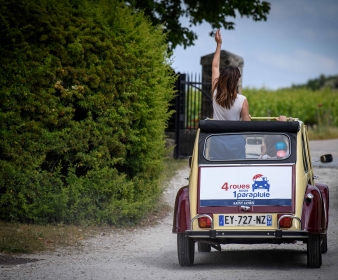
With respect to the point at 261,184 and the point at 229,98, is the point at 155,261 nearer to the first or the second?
the point at 261,184

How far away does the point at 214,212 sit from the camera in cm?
860

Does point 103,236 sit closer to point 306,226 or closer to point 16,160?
point 16,160

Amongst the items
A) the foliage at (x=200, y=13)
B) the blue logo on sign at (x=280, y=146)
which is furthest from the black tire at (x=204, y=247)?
the foliage at (x=200, y=13)

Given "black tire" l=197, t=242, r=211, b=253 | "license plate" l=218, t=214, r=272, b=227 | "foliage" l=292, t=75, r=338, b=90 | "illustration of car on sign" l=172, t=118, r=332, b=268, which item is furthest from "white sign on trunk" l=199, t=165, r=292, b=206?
"foliage" l=292, t=75, r=338, b=90

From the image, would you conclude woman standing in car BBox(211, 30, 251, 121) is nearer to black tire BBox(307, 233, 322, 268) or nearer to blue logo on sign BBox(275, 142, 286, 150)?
blue logo on sign BBox(275, 142, 286, 150)

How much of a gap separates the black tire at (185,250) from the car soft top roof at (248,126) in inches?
52.1

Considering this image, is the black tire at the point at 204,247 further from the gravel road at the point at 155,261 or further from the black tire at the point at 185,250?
the black tire at the point at 185,250

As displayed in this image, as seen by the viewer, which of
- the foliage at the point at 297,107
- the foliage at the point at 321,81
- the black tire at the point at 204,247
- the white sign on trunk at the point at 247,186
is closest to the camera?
the white sign on trunk at the point at 247,186

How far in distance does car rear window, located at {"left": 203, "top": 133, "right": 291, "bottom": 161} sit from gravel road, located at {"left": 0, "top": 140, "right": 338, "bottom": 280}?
1.29 metres

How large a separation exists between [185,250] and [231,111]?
186cm

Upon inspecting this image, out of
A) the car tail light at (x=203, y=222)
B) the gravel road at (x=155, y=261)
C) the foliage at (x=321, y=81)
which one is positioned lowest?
the gravel road at (x=155, y=261)

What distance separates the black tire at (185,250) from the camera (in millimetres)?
8836

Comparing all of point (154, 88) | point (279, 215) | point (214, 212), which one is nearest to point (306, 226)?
point (279, 215)

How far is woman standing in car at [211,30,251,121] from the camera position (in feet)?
31.1
